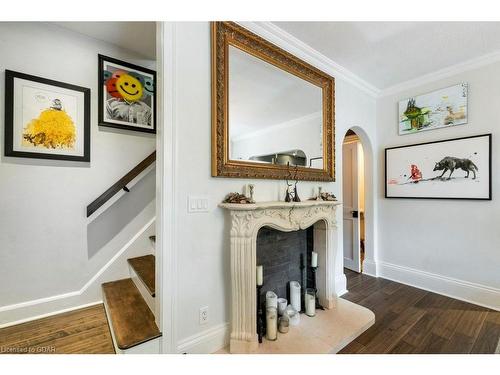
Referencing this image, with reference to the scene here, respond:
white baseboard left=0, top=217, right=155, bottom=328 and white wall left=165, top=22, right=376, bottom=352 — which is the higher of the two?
white wall left=165, top=22, right=376, bottom=352

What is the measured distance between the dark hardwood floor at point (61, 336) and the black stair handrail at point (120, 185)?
87 centimetres

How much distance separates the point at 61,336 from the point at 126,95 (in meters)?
2.16

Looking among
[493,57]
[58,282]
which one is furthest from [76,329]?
[493,57]

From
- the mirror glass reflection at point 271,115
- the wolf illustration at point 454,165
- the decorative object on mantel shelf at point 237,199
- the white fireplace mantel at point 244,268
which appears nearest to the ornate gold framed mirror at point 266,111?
the mirror glass reflection at point 271,115

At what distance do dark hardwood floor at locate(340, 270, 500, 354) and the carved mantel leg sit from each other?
2.55ft

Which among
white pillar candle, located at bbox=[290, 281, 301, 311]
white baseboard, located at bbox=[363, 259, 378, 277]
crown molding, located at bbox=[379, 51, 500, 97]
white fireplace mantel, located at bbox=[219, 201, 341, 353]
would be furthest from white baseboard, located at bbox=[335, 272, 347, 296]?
crown molding, located at bbox=[379, 51, 500, 97]

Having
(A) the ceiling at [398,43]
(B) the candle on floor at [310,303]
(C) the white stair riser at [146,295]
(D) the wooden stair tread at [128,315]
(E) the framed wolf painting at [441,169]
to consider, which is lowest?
(B) the candle on floor at [310,303]

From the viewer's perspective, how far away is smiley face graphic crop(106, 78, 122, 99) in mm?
2150

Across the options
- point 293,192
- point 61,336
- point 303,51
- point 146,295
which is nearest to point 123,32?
point 303,51

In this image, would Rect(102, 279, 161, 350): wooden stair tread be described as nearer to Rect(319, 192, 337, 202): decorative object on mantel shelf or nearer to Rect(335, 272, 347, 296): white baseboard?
Rect(319, 192, 337, 202): decorative object on mantel shelf

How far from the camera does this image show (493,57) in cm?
227

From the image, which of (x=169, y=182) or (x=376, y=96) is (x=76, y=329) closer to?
(x=169, y=182)

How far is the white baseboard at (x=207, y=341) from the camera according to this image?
150 cm

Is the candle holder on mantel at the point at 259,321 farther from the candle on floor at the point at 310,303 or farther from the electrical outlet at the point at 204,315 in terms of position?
the candle on floor at the point at 310,303
